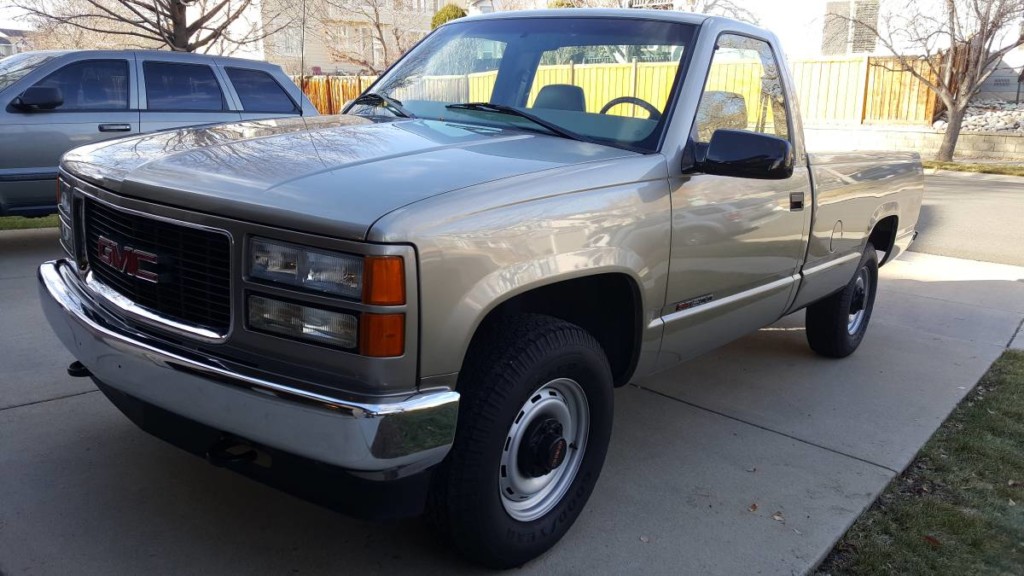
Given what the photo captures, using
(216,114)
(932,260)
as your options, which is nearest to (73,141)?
(216,114)

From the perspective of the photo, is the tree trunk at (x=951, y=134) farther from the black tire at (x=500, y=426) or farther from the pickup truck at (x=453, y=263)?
the black tire at (x=500, y=426)

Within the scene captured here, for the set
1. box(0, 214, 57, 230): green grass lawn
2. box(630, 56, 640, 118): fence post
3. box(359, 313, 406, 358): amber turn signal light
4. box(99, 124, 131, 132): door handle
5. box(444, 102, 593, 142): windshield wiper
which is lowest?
box(0, 214, 57, 230): green grass lawn

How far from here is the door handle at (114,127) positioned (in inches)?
308

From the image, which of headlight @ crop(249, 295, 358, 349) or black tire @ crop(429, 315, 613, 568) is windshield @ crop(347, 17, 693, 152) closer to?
black tire @ crop(429, 315, 613, 568)

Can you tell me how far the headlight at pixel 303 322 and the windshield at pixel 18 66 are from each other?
257 inches

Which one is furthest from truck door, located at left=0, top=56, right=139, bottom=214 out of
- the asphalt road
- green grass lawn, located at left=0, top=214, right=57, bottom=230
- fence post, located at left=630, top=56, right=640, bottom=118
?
the asphalt road

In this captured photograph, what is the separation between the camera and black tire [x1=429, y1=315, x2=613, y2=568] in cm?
259

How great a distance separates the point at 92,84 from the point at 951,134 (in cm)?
1578

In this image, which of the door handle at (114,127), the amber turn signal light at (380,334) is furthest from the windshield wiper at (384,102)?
the door handle at (114,127)

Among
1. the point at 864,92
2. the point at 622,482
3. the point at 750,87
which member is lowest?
the point at 622,482

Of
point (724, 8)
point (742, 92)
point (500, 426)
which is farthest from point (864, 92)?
point (500, 426)

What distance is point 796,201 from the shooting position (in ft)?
13.6

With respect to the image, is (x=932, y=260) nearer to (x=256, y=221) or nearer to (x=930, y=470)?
(x=930, y=470)

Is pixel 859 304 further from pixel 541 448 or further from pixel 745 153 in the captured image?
pixel 541 448
